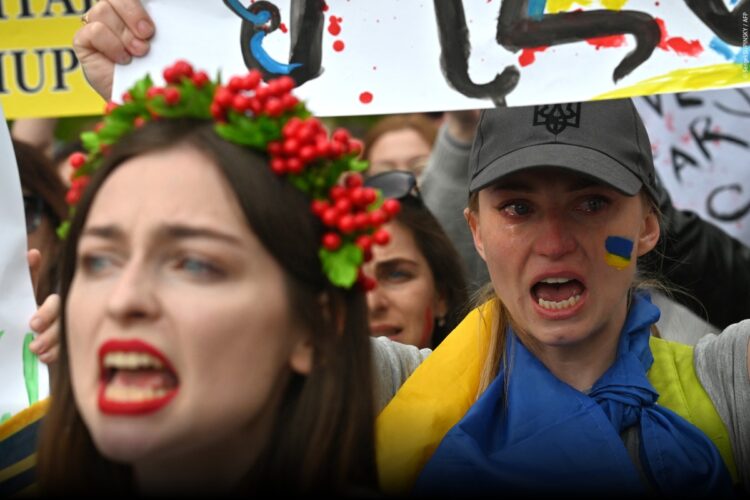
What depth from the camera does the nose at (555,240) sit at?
223cm

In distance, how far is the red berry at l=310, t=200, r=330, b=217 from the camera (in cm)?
175

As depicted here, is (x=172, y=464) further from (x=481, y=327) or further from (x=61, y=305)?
(x=481, y=327)

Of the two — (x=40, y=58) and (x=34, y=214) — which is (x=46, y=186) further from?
(x=40, y=58)

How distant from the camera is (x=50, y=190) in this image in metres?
3.44

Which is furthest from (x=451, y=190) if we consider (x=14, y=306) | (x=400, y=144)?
(x=14, y=306)

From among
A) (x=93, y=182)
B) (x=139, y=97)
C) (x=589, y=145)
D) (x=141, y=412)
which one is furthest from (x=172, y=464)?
(x=589, y=145)

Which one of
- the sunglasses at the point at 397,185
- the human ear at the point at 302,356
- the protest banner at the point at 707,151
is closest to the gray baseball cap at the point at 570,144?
the human ear at the point at 302,356

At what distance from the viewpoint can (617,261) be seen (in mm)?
2236

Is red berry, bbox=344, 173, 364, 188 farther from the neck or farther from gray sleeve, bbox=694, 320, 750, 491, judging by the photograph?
gray sleeve, bbox=694, 320, 750, 491

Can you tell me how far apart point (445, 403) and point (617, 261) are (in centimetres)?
48

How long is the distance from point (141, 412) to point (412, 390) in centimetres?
86

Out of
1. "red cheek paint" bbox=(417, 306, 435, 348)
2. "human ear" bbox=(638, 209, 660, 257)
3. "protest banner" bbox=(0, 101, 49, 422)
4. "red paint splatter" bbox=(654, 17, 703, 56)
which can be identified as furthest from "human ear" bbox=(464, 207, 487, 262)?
"protest banner" bbox=(0, 101, 49, 422)

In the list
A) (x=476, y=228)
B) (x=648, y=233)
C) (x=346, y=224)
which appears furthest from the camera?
(x=476, y=228)

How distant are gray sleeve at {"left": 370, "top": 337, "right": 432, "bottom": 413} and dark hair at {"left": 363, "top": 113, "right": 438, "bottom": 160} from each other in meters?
1.62
